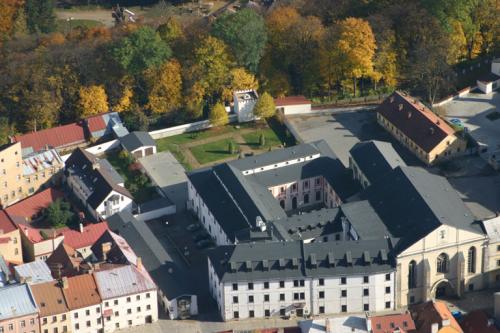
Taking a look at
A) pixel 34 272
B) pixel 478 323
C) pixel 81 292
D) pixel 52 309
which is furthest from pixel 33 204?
pixel 478 323

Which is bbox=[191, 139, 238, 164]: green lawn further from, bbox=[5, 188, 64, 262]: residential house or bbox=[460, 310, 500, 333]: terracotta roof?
bbox=[460, 310, 500, 333]: terracotta roof

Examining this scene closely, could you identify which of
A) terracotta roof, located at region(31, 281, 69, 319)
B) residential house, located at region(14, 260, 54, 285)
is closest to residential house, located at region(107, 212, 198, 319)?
residential house, located at region(14, 260, 54, 285)

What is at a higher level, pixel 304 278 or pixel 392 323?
pixel 304 278

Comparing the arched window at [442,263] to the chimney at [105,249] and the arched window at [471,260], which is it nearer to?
the arched window at [471,260]

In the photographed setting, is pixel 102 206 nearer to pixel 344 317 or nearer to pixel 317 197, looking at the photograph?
pixel 317 197

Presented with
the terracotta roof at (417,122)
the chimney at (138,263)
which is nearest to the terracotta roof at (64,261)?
the chimney at (138,263)

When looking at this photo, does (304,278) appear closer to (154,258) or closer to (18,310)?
(154,258)

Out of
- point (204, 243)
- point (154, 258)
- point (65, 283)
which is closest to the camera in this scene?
point (65, 283)
